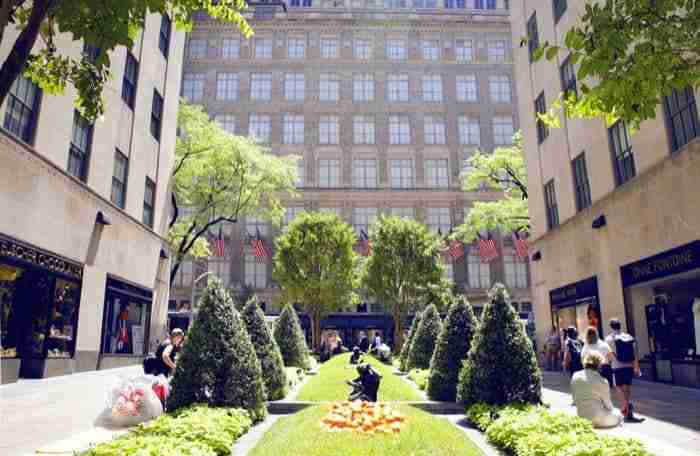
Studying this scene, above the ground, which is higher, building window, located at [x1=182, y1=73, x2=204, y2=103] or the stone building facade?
building window, located at [x1=182, y1=73, x2=204, y2=103]

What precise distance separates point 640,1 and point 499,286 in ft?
19.9

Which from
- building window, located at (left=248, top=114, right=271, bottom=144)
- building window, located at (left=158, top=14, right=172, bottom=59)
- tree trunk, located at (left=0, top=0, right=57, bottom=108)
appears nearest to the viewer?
tree trunk, located at (left=0, top=0, right=57, bottom=108)

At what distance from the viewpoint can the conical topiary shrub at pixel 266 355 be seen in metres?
12.4

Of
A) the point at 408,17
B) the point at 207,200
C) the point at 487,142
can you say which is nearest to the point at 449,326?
the point at 207,200

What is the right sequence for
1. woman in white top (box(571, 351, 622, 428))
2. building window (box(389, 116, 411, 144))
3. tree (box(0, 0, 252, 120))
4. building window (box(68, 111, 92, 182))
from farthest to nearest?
1. building window (box(389, 116, 411, 144))
2. building window (box(68, 111, 92, 182))
3. woman in white top (box(571, 351, 622, 428))
4. tree (box(0, 0, 252, 120))

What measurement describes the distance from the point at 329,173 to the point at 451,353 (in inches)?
1713

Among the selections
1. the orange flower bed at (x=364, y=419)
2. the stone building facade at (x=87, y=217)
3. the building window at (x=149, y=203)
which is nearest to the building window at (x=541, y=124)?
the stone building facade at (x=87, y=217)

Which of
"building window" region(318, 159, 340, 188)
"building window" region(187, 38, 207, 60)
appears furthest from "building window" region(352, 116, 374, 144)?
"building window" region(187, 38, 207, 60)

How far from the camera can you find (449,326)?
1294 cm

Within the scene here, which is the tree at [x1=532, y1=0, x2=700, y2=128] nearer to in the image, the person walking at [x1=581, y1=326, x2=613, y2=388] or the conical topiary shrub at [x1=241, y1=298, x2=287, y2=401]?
the person walking at [x1=581, y1=326, x2=613, y2=388]

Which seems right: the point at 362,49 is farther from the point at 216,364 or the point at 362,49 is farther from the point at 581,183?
the point at 216,364

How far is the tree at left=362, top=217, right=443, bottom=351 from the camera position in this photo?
37.1 m

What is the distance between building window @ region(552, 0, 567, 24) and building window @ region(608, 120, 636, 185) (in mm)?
7533

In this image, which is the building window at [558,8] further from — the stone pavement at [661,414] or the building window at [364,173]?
the building window at [364,173]
